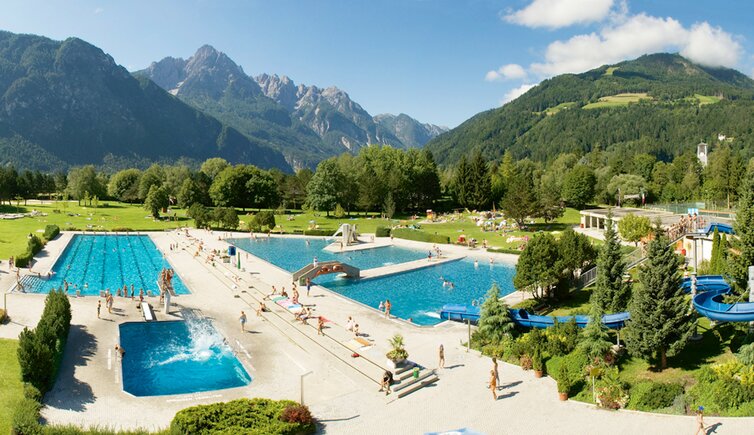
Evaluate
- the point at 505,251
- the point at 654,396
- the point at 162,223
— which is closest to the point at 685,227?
the point at 505,251

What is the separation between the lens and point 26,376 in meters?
19.1

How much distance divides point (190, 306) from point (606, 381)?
2525cm

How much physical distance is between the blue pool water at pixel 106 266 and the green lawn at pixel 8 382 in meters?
15.3

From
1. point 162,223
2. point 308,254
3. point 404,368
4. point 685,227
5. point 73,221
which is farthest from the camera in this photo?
point 162,223

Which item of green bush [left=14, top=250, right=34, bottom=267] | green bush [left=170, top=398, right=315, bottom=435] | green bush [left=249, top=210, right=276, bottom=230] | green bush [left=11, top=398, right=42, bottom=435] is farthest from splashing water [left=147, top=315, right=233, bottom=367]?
green bush [left=249, top=210, right=276, bottom=230]

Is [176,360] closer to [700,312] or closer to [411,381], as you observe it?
[411,381]

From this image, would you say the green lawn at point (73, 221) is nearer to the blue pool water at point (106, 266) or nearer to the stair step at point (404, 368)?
the blue pool water at point (106, 266)

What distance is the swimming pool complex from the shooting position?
36594 millimetres

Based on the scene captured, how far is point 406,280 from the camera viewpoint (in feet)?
144

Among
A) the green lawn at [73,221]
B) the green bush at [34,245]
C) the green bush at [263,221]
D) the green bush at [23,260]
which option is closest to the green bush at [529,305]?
the green bush at [23,260]

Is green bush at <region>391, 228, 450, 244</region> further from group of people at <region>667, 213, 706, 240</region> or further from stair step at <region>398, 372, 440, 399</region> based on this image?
stair step at <region>398, 372, 440, 399</region>

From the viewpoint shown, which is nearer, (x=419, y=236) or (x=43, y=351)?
(x=43, y=351)

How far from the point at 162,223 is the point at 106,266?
3315cm

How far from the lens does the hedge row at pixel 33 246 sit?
4229cm
